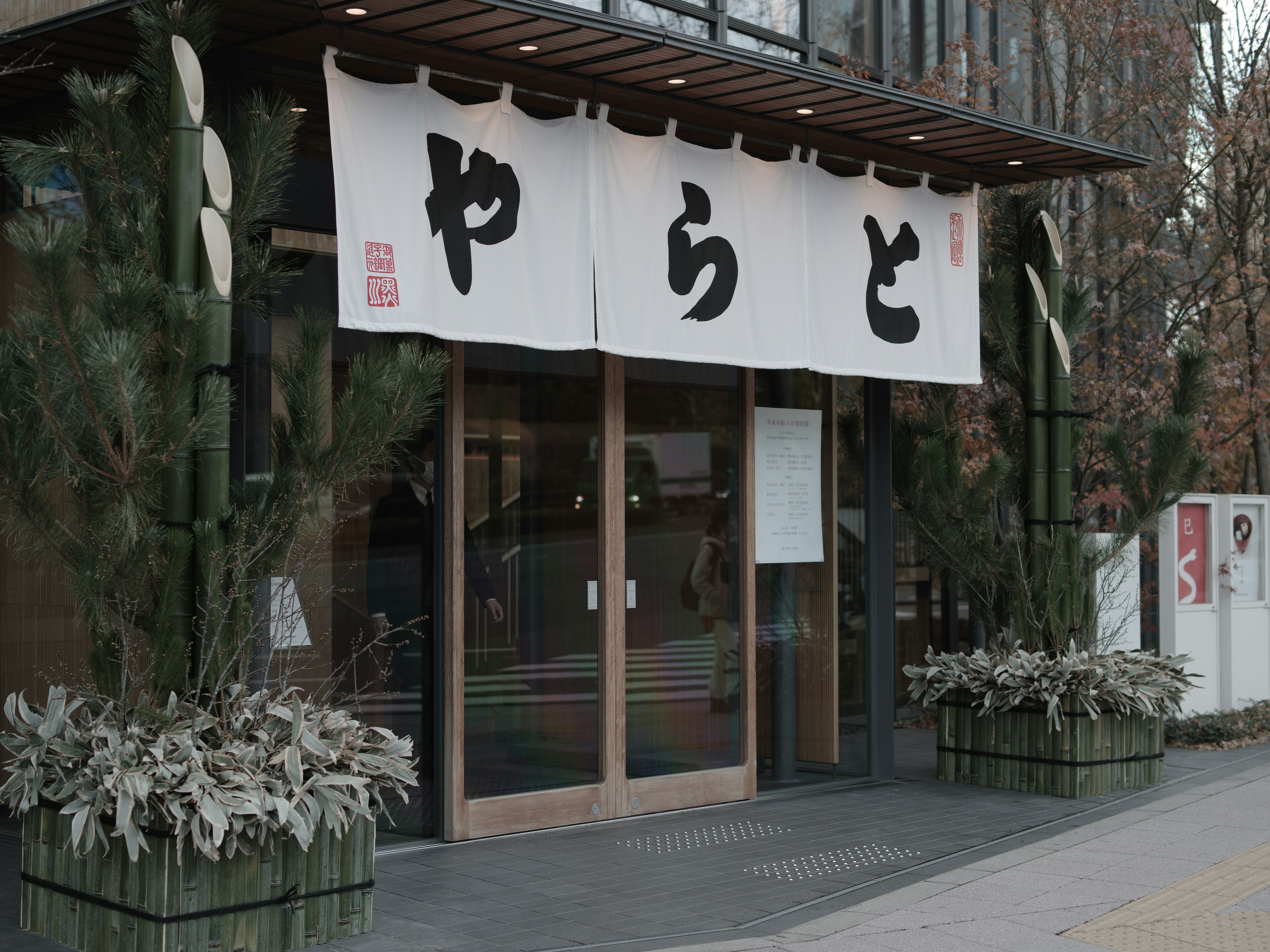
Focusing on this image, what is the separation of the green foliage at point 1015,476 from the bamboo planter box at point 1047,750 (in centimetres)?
58

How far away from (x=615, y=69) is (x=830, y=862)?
4.60m

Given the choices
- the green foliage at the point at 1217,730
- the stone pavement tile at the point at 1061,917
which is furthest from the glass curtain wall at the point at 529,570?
the green foliage at the point at 1217,730

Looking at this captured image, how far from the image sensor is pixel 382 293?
6.62 meters

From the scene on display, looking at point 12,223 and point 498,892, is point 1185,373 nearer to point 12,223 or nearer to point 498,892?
point 498,892

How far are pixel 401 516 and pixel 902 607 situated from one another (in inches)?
305

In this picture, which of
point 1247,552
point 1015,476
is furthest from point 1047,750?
point 1247,552

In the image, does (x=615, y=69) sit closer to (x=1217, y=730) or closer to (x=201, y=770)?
(x=201, y=770)

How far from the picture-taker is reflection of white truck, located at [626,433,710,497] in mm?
8703

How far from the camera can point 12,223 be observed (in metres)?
5.18

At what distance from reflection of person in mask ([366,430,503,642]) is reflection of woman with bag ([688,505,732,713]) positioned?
1.91 metres

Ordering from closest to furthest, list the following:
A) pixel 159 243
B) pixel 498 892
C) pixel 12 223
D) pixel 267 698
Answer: pixel 12 223, pixel 159 243, pixel 267 698, pixel 498 892

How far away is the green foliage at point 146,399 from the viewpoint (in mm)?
5113

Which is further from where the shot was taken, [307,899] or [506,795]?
[506,795]

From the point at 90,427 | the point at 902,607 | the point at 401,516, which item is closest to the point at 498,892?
the point at 401,516
